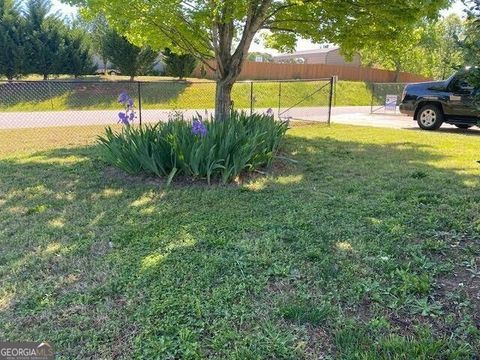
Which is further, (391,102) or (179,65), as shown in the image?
(179,65)

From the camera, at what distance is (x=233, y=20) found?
788cm

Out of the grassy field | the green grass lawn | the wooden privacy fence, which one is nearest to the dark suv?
the grassy field

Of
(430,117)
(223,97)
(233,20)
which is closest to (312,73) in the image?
(430,117)

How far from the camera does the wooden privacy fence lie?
3180cm

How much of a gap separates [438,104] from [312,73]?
2360 cm

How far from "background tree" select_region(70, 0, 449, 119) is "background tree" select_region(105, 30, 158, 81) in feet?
46.7

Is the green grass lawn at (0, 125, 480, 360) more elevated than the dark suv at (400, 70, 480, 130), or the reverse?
the dark suv at (400, 70, 480, 130)

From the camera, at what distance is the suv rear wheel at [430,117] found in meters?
11.8

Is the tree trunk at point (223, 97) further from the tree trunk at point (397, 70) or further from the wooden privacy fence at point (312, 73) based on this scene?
the tree trunk at point (397, 70)

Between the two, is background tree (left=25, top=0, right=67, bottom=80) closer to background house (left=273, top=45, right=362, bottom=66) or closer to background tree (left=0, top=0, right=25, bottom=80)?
background tree (left=0, top=0, right=25, bottom=80)

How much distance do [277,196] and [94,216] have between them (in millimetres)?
2060

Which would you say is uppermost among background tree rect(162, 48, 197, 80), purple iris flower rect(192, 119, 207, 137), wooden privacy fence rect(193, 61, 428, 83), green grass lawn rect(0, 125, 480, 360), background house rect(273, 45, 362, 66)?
background house rect(273, 45, 362, 66)

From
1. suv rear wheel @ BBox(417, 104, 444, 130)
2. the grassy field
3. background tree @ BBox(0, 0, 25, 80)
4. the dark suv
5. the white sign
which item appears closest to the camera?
the dark suv

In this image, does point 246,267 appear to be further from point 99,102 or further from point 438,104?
point 99,102
